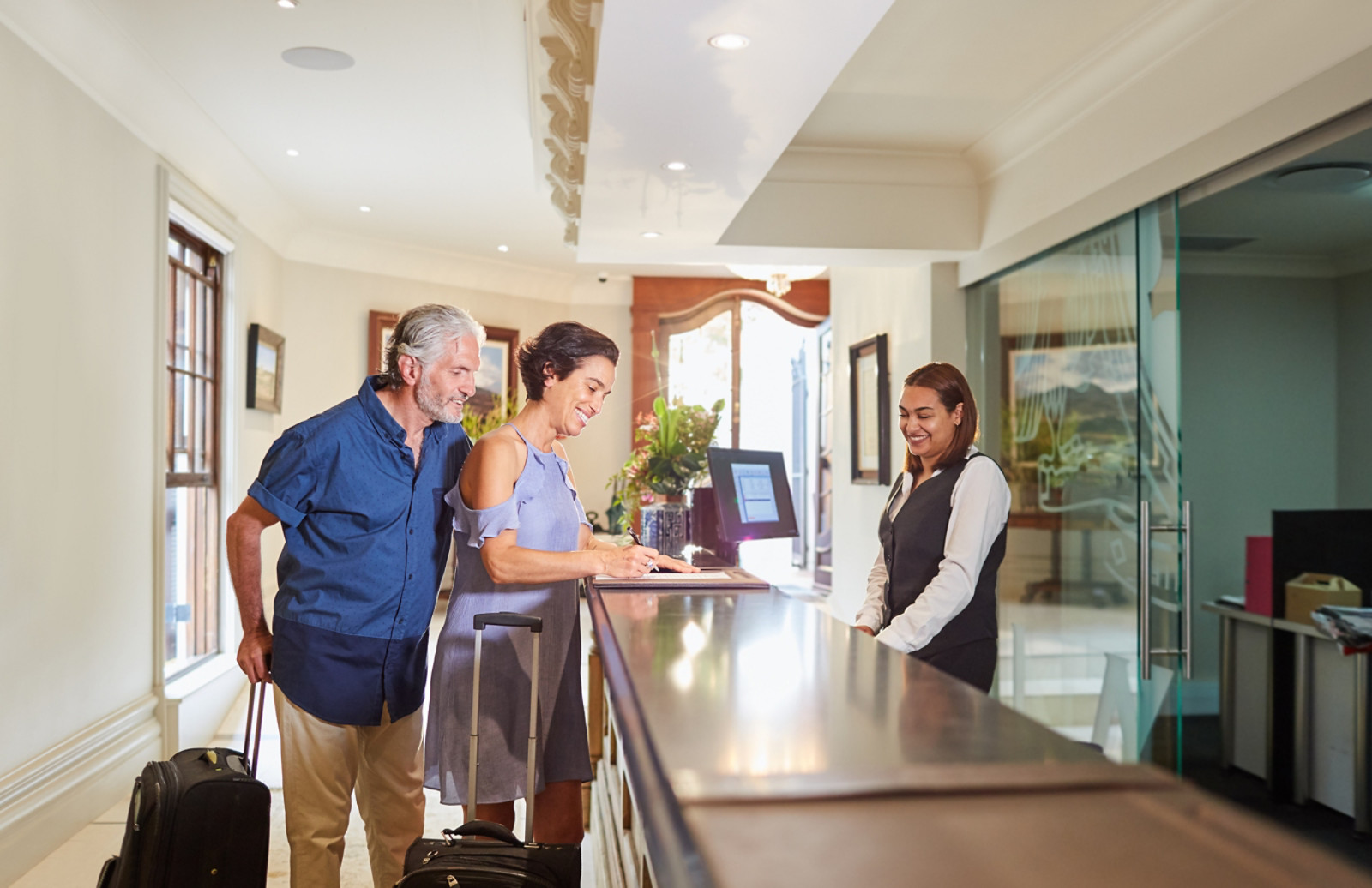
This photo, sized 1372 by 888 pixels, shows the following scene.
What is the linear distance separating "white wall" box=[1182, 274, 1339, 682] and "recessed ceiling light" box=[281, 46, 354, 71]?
4.14m

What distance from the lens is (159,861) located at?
2082 millimetres

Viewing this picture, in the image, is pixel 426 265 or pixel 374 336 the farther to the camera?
pixel 426 265

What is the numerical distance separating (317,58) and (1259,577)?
4691mm

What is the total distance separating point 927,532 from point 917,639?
0.30 meters

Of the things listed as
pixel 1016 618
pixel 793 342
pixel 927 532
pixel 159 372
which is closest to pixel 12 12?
pixel 159 372

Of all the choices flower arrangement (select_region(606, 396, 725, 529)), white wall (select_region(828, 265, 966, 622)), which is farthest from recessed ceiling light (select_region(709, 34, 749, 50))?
white wall (select_region(828, 265, 966, 622))

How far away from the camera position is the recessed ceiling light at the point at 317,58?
13.5ft

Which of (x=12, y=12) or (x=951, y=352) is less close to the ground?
(x=12, y=12)

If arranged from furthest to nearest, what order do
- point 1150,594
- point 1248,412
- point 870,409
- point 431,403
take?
point 870,409 < point 1248,412 < point 1150,594 < point 431,403

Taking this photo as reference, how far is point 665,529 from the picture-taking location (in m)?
3.37

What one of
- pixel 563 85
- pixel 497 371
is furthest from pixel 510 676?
pixel 497 371

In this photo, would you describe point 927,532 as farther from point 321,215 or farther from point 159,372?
point 321,215

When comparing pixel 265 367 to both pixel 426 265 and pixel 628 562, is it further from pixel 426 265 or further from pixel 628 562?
pixel 628 562

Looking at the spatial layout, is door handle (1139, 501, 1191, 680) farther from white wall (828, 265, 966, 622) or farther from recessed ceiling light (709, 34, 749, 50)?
recessed ceiling light (709, 34, 749, 50)
